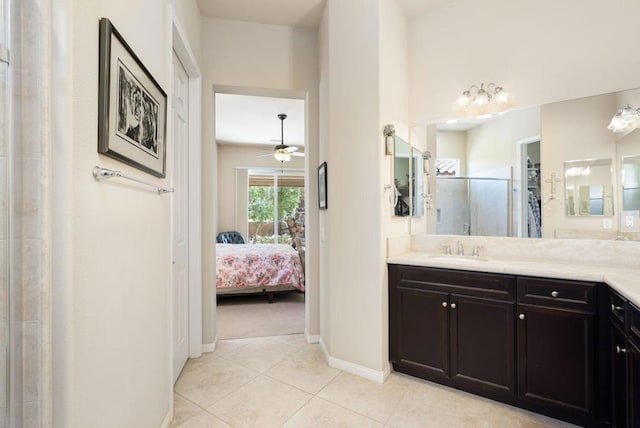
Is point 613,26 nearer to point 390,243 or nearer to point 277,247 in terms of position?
point 390,243

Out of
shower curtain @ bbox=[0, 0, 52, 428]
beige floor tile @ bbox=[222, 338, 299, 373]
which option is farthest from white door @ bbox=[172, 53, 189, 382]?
shower curtain @ bbox=[0, 0, 52, 428]

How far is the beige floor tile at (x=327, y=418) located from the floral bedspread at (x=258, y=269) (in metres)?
2.37

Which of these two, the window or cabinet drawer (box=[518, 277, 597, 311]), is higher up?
the window

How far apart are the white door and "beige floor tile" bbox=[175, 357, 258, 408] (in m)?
0.10

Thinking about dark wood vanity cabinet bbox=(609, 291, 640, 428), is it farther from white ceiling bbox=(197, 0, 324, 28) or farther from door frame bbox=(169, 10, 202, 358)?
white ceiling bbox=(197, 0, 324, 28)

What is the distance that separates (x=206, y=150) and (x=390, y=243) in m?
1.80

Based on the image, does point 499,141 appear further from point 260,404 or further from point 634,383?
point 260,404

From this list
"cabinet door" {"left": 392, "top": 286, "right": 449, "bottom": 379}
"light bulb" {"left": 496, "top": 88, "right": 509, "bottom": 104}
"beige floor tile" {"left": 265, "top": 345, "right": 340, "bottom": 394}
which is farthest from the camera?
"light bulb" {"left": 496, "top": 88, "right": 509, "bottom": 104}

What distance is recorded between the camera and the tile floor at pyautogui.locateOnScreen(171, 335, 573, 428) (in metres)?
1.79

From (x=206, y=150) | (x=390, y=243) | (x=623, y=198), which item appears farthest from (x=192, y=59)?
(x=623, y=198)

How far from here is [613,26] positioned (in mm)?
1955

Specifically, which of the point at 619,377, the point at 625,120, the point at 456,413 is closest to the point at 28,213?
the point at 456,413

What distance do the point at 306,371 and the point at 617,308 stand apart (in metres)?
1.94

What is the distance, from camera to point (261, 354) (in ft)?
8.80
